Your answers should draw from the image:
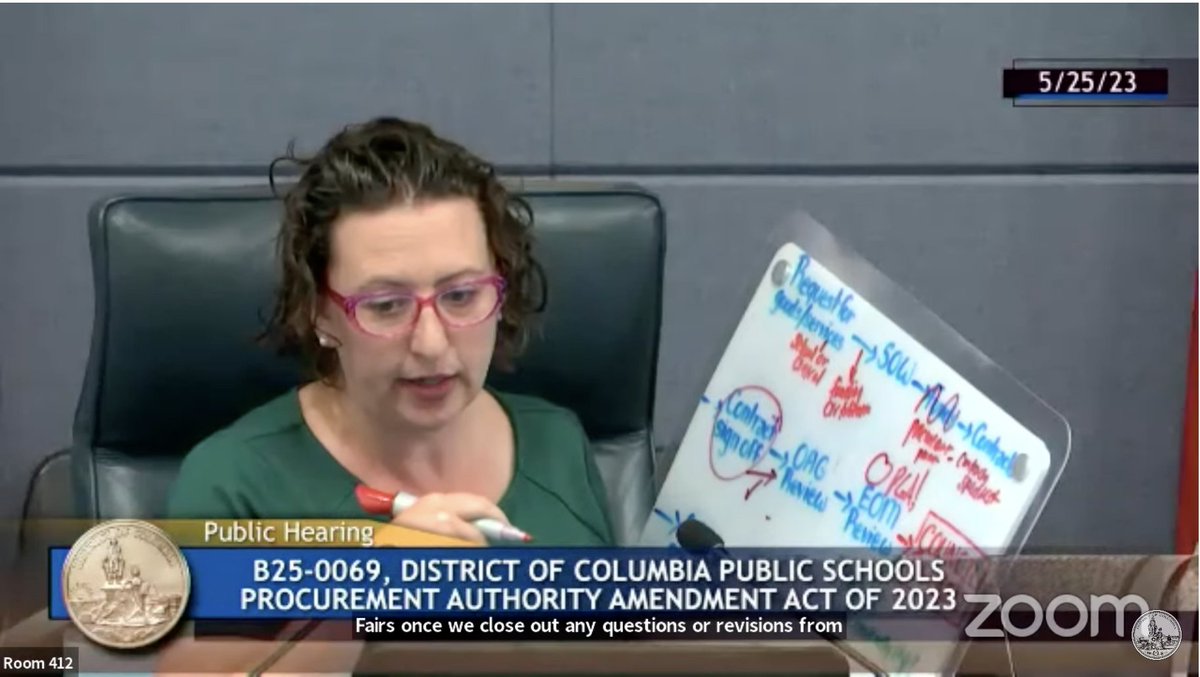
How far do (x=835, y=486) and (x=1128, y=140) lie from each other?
42 centimetres

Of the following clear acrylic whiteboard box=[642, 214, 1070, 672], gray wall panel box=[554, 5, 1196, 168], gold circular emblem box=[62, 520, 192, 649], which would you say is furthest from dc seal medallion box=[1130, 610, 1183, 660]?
gold circular emblem box=[62, 520, 192, 649]

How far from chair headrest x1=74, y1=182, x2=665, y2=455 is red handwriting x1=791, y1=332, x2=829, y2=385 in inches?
5.2

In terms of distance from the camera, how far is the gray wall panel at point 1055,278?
3.83ft

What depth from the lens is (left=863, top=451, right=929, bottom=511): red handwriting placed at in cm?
99

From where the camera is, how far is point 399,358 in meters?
1.00

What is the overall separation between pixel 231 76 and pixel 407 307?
0.29 meters

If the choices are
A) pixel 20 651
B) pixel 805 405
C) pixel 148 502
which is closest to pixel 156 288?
pixel 148 502

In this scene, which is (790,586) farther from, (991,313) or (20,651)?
(20,651)

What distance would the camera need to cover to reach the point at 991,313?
1181 millimetres

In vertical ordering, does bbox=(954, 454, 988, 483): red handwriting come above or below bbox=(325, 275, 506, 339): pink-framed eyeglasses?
below

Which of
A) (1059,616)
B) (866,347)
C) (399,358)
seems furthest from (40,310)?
(1059,616)

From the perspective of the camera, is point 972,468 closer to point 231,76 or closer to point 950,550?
point 950,550
